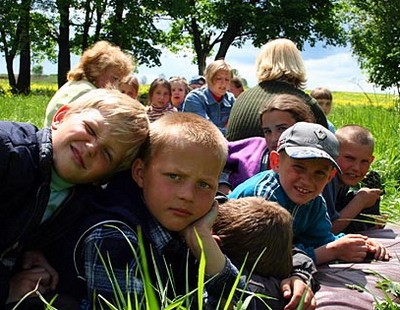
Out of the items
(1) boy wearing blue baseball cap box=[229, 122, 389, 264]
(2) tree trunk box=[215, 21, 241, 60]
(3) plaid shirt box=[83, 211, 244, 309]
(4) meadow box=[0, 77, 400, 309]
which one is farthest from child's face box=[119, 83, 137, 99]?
(2) tree trunk box=[215, 21, 241, 60]

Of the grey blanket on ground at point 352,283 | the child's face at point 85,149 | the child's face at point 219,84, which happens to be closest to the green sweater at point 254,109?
the grey blanket on ground at point 352,283

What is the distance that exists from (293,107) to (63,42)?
1241 inches

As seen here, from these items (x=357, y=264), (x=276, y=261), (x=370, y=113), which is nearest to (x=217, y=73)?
(x=370, y=113)

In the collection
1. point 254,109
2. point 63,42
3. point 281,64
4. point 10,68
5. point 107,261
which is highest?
point 281,64

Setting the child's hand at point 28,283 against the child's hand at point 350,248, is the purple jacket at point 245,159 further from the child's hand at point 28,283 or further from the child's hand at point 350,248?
the child's hand at point 28,283

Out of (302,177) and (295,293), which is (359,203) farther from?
(295,293)

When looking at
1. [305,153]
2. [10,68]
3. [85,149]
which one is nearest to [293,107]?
[305,153]

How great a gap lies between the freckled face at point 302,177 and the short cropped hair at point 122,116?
85cm

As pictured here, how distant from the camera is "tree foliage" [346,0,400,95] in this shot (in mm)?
33406

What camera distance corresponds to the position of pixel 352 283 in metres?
2.74

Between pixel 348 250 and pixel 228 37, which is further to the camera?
pixel 228 37

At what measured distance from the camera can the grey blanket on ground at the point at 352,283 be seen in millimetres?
2541

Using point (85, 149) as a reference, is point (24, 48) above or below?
below

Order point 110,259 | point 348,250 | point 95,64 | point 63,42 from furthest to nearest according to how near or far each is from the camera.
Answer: point 63,42 < point 95,64 < point 348,250 < point 110,259
